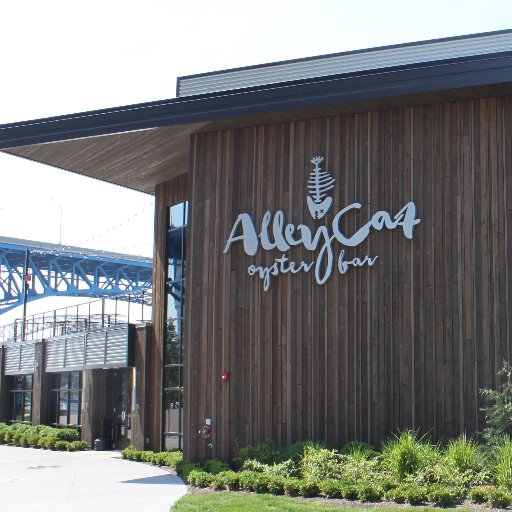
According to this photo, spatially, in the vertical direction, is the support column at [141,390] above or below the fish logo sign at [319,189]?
below

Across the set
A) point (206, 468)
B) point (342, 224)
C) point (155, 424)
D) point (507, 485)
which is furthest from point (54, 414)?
point (507, 485)

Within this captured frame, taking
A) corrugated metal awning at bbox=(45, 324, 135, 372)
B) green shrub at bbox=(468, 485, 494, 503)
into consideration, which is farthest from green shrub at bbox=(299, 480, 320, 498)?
corrugated metal awning at bbox=(45, 324, 135, 372)

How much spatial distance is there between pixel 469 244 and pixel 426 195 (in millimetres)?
1416

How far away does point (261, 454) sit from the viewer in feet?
62.0

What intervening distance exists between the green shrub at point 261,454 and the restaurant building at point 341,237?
1.45 ft

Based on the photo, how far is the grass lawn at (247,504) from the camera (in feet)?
44.8

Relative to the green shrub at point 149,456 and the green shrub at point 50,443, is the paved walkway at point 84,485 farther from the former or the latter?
the green shrub at point 50,443

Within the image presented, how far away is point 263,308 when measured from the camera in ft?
66.5

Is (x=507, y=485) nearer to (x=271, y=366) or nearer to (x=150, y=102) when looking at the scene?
(x=271, y=366)

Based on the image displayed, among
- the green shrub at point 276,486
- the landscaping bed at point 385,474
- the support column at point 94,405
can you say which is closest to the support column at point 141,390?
the support column at point 94,405

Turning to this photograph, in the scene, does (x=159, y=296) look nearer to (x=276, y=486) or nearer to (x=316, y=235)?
(x=316, y=235)

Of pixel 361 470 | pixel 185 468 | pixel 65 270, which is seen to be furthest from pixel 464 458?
pixel 65 270

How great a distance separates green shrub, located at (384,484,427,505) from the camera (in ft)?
46.4

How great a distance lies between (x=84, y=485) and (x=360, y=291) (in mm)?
7098
